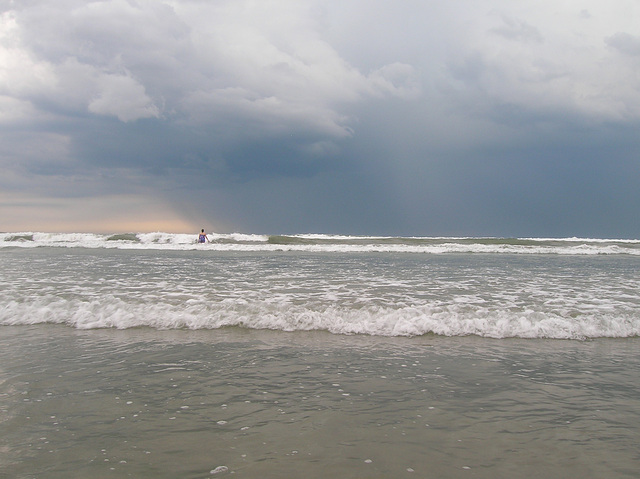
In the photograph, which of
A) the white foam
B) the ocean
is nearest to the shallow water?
the ocean

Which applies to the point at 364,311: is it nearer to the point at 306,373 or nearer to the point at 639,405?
the point at 306,373

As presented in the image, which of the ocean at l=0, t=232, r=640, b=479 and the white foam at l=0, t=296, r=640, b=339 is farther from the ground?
the white foam at l=0, t=296, r=640, b=339

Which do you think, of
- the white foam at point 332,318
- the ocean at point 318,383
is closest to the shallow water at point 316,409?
the ocean at point 318,383

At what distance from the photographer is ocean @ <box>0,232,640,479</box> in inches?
145

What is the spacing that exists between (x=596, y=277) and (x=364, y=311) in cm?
1156

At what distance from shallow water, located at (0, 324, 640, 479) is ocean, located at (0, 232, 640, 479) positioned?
2 centimetres

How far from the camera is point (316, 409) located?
468cm

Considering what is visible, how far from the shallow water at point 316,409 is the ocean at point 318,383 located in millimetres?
24

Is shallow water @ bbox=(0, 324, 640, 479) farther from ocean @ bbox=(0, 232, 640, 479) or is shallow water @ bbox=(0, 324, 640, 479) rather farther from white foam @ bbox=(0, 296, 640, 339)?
white foam @ bbox=(0, 296, 640, 339)

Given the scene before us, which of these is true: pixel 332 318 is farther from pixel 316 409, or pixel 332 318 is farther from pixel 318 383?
pixel 316 409

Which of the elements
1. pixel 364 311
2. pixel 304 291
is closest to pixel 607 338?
pixel 364 311

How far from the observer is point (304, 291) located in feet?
38.3

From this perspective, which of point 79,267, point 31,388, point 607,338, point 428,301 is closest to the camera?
point 31,388

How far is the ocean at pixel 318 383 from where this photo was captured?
12.1ft
